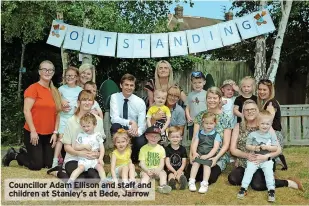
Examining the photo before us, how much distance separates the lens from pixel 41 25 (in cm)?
860

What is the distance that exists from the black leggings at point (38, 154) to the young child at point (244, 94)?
2.45 metres

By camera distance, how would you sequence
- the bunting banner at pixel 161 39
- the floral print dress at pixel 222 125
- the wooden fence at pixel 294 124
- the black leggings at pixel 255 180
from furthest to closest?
the wooden fence at pixel 294 124 < the bunting banner at pixel 161 39 < the floral print dress at pixel 222 125 < the black leggings at pixel 255 180

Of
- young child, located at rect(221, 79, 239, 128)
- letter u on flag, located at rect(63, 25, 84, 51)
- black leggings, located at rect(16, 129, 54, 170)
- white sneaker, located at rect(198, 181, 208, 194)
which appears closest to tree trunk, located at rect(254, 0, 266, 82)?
young child, located at rect(221, 79, 239, 128)

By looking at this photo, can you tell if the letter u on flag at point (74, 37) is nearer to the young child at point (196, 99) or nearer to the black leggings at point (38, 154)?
the black leggings at point (38, 154)

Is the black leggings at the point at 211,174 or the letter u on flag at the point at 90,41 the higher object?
the letter u on flag at the point at 90,41

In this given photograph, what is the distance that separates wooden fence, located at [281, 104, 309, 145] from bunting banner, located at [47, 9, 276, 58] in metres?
2.41

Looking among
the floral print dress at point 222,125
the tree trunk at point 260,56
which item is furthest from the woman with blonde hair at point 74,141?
the tree trunk at point 260,56

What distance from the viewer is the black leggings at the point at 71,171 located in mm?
4641

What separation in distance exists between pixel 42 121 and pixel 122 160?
1313 millimetres

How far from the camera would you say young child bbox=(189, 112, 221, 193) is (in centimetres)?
478

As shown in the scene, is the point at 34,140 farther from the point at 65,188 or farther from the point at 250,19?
the point at 250,19

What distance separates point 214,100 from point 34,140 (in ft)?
7.47

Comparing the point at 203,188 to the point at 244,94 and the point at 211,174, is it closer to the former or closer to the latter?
the point at 211,174

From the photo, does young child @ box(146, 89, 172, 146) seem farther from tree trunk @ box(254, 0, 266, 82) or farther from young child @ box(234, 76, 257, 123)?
tree trunk @ box(254, 0, 266, 82)
